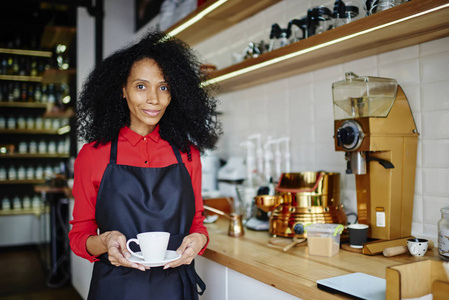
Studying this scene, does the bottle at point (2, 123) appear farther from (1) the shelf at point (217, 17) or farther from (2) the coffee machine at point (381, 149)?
(2) the coffee machine at point (381, 149)

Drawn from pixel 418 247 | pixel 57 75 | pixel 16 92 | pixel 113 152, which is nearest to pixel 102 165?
pixel 113 152

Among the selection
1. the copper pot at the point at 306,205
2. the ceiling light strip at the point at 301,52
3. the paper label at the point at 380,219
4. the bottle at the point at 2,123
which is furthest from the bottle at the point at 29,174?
the paper label at the point at 380,219

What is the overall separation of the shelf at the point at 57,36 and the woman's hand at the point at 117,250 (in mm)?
4068

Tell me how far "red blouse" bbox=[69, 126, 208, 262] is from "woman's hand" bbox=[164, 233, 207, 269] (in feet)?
0.27

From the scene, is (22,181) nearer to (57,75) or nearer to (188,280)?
(57,75)

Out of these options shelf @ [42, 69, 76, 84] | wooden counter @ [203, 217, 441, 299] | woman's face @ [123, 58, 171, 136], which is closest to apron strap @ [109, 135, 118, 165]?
woman's face @ [123, 58, 171, 136]

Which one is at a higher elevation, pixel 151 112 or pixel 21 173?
pixel 151 112

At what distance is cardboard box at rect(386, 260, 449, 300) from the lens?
925 mm

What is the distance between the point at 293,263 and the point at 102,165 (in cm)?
69

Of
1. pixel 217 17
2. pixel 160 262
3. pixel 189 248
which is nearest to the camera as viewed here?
pixel 160 262

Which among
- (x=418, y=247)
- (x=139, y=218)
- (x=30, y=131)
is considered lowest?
(x=418, y=247)

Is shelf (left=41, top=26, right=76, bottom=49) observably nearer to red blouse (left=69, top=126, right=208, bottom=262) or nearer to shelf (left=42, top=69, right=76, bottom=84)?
shelf (left=42, top=69, right=76, bottom=84)

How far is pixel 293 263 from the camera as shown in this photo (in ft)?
4.62

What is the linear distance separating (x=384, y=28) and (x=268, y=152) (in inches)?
40.3
